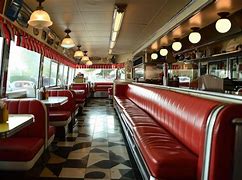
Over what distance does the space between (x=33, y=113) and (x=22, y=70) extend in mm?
3029

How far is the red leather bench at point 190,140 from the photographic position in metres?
1.88

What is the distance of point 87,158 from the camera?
4.23 m

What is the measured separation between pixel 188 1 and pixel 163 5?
0.60 metres

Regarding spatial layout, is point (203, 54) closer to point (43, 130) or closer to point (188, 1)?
point (188, 1)

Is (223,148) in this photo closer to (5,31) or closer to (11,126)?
(11,126)

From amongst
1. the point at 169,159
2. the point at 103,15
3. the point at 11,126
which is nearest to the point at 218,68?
the point at 103,15

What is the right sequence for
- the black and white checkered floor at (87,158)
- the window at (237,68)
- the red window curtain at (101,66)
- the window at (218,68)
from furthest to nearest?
the red window curtain at (101,66)
the window at (218,68)
the window at (237,68)
the black and white checkered floor at (87,158)

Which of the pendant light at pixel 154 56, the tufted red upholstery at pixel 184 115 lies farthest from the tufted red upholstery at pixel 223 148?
the pendant light at pixel 154 56

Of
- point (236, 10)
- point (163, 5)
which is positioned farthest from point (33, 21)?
point (236, 10)

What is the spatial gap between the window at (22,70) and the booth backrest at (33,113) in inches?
67.9

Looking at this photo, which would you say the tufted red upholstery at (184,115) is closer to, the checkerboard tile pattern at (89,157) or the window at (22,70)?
the checkerboard tile pattern at (89,157)

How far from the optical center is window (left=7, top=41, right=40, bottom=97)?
532 cm

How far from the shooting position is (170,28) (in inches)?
301

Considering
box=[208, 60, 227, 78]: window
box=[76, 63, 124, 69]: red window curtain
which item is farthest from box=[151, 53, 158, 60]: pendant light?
box=[76, 63, 124, 69]: red window curtain
